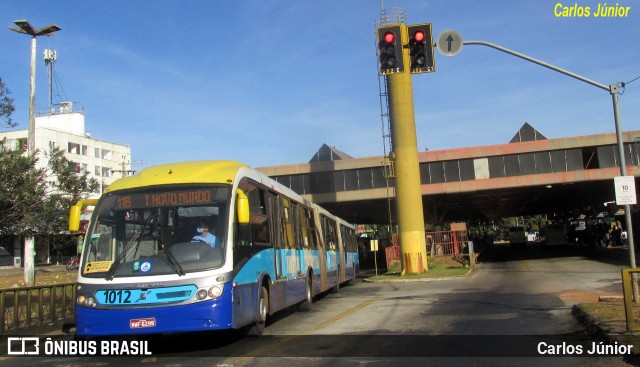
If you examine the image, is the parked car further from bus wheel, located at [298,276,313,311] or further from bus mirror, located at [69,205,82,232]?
bus mirror, located at [69,205,82,232]

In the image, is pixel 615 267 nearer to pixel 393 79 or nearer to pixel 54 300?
pixel 393 79

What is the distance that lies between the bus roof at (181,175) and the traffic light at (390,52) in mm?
5395

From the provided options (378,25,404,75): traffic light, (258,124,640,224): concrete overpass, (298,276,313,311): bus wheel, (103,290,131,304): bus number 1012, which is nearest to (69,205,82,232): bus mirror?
(103,290,131,304): bus number 1012

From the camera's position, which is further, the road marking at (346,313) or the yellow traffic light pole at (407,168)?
the yellow traffic light pole at (407,168)

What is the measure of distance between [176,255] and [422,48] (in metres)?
8.19

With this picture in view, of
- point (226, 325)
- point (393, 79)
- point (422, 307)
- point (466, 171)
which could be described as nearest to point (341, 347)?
point (226, 325)

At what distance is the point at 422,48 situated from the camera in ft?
45.5

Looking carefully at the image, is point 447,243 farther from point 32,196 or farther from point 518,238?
point 518,238

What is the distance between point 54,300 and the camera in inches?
499

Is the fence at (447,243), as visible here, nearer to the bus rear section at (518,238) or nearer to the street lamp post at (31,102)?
the street lamp post at (31,102)

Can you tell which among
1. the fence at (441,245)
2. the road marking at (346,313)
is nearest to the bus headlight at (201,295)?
the road marking at (346,313)

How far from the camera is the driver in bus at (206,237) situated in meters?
8.96

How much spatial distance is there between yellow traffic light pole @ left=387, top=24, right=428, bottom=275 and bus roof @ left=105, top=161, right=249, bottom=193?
2055 centimetres

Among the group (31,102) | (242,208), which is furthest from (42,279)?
(242,208)
